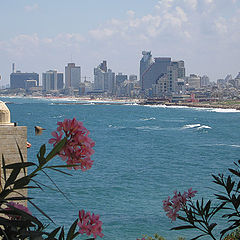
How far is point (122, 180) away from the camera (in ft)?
93.4

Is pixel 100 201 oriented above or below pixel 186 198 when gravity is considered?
below

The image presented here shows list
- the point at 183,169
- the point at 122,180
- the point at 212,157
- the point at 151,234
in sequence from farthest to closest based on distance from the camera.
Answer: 1. the point at 212,157
2. the point at 183,169
3. the point at 122,180
4. the point at 151,234

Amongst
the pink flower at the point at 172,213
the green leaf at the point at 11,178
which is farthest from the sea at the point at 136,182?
the green leaf at the point at 11,178

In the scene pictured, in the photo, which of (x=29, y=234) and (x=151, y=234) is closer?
(x=29, y=234)

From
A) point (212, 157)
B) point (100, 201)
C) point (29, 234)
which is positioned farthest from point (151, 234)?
point (212, 157)

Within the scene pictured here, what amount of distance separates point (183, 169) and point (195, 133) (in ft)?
94.2

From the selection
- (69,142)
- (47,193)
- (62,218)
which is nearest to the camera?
(69,142)

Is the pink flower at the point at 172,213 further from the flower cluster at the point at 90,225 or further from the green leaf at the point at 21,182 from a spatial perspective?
the green leaf at the point at 21,182

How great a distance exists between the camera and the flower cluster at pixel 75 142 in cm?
202

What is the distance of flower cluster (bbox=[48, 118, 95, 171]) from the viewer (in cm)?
202

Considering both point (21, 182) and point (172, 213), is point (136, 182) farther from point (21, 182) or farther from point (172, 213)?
point (21, 182)

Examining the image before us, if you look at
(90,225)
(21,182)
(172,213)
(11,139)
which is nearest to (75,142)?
(21,182)

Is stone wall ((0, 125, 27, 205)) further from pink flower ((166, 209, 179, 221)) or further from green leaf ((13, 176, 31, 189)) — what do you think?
green leaf ((13, 176, 31, 189))

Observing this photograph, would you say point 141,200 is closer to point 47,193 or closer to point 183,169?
point 47,193
